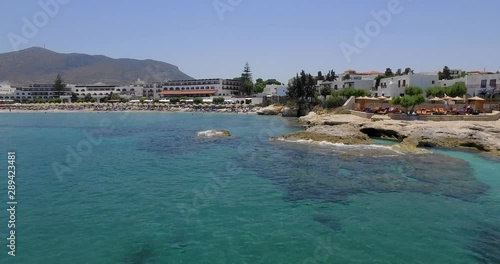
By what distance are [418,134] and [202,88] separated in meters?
122

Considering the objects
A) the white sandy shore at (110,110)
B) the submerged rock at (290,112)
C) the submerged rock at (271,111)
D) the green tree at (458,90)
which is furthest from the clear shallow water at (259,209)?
the white sandy shore at (110,110)

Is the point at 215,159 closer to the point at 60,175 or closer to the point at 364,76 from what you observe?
the point at 60,175

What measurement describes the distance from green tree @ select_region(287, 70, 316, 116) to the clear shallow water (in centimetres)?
5258

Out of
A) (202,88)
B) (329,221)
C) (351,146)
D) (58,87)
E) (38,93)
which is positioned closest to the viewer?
(329,221)

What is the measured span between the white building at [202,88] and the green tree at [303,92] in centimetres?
6373

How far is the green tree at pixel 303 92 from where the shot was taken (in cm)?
8038

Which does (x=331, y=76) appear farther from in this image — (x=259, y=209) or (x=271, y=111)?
(x=259, y=209)

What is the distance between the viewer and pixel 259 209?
54.2 ft

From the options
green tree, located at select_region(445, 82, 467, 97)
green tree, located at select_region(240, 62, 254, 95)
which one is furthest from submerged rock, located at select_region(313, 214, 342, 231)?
green tree, located at select_region(240, 62, 254, 95)

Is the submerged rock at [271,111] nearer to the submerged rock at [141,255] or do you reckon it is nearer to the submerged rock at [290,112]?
the submerged rock at [290,112]

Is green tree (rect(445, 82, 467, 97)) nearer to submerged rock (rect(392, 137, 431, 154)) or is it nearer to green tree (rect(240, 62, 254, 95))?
submerged rock (rect(392, 137, 431, 154))

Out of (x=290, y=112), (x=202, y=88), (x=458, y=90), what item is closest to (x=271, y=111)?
(x=290, y=112)

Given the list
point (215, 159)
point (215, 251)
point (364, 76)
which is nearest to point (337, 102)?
point (364, 76)

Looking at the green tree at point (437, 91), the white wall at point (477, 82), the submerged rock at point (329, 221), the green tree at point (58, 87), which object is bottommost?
the submerged rock at point (329, 221)
